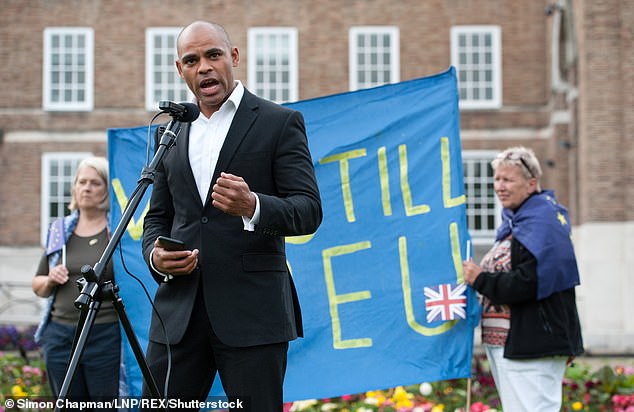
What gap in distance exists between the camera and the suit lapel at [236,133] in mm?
3830

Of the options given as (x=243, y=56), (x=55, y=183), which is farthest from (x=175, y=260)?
(x=55, y=183)

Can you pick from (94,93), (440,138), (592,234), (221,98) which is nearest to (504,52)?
(592,234)

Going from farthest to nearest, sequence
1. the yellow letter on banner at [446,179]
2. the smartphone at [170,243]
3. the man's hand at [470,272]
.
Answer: the yellow letter on banner at [446,179]
the man's hand at [470,272]
the smartphone at [170,243]

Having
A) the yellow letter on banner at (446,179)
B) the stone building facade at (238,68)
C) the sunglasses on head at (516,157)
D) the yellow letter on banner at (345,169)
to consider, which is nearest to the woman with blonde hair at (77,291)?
the yellow letter on banner at (345,169)

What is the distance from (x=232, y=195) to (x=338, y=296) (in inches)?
111

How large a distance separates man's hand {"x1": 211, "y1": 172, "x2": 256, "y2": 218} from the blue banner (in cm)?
272

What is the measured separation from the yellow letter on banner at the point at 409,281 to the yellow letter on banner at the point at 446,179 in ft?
0.53

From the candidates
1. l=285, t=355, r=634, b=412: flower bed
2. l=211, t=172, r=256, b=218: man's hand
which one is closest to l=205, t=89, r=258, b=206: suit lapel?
l=211, t=172, r=256, b=218: man's hand

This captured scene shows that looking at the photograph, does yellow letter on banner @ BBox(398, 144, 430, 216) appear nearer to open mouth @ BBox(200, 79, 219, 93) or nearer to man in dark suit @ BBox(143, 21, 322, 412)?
man in dark suit @ BBox(143, 21, 322, 412)

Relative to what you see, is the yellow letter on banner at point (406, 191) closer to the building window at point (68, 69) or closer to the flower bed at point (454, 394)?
the flower bed at point (454, 394)

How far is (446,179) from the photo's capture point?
20.6ft

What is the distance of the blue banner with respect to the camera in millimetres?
6008

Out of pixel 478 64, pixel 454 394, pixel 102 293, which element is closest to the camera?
pixel 102 293

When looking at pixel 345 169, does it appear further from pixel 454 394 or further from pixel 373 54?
pixel 373 54
